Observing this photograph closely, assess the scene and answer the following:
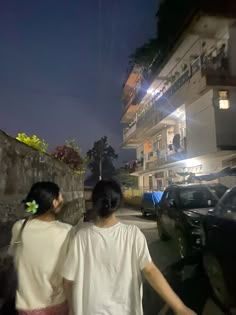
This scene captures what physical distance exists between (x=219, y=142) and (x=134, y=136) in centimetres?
1735

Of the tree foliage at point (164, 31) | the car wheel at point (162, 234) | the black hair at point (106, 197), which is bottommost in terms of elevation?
the car wheel at point (162, 234)

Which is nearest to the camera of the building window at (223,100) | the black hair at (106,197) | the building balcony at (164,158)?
the black hair at (106,197)

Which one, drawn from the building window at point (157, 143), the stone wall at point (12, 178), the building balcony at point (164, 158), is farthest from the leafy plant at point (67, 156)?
the building window at point (157, 143)

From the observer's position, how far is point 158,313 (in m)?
4.21

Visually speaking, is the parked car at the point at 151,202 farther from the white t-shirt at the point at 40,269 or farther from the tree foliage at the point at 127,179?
the tree foliage at the point at 127,179

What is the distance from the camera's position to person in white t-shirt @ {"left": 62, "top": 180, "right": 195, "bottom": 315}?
6.23ft

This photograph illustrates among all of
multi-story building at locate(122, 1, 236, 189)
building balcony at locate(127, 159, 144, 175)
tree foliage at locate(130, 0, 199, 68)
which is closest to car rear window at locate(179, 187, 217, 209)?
multi-story building at locate(122, 1, 236, 189)

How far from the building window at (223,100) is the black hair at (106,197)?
14.7 meters

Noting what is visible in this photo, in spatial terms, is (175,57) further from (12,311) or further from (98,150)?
(98,150)

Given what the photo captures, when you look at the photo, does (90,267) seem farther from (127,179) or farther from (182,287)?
(127,179)

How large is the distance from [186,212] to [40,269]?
5795 millimetres

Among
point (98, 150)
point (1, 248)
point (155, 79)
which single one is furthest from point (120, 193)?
point (98, 150)

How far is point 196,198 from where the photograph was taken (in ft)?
28.3

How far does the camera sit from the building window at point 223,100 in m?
15.6
